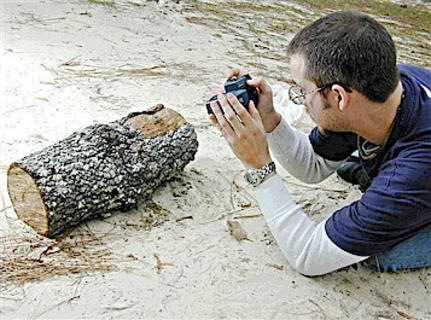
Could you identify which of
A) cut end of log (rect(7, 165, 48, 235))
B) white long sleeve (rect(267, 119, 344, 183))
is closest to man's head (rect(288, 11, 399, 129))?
white long sleeve (rect(267, 119, 344, 183))

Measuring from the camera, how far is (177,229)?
7.70 ft

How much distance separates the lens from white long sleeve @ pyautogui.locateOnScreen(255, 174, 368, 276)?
6.50 feet

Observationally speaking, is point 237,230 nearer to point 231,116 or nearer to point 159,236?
point 159,236

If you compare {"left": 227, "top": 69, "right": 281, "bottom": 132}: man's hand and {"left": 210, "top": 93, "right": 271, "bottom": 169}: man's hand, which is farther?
{"left": 227, "top": 69, "right": 281, "bottom": 132}: man's hand

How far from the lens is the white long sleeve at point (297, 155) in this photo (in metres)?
2.47

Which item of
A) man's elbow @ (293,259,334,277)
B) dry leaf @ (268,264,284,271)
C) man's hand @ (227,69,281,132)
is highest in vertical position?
man's hand @ (227,69,281,132)

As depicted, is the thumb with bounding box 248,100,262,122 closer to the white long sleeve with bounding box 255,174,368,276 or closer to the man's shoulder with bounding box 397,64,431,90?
the white long sleeve with bounding box 255,174,368,276

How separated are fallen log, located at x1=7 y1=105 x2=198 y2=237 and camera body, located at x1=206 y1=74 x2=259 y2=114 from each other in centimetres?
44

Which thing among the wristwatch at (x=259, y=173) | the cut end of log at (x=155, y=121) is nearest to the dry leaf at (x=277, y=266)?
the wristwatch at (x=259, y=173)

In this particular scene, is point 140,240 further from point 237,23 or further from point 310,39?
point 237,23

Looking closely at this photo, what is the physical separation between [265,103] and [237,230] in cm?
56

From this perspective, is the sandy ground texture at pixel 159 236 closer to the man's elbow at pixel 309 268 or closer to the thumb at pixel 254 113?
the man's elbow at pixel 309 268

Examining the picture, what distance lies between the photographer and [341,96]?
1828 mm

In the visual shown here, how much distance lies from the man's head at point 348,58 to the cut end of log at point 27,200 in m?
1.11
